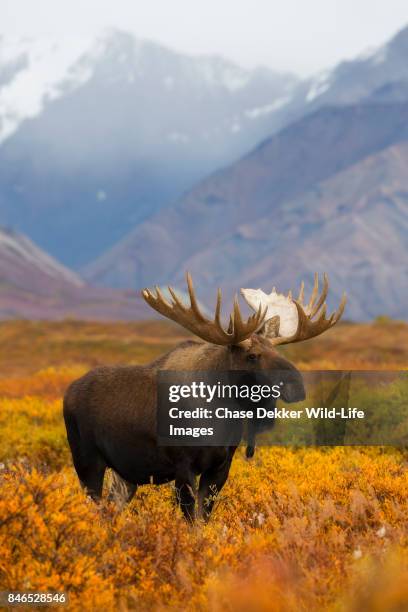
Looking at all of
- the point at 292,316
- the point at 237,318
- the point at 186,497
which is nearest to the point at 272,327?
the point at 292,316

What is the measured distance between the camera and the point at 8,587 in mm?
5648

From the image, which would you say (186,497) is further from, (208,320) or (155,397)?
(208,320)

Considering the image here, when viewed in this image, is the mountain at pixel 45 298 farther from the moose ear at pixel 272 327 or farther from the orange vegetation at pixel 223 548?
the orange vegetation at pixel 223 548

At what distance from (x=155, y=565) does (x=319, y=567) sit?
105 centimetres

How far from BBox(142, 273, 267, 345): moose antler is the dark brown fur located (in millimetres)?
153

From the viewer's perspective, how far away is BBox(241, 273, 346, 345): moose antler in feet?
28.1

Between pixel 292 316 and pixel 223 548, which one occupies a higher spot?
pixel 292 316

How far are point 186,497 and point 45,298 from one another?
172m

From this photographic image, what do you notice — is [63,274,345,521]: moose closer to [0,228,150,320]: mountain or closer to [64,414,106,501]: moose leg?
[64,414,106,501]: moose leg

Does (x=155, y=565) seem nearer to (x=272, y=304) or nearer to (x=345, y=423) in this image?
(x=272, y=304)

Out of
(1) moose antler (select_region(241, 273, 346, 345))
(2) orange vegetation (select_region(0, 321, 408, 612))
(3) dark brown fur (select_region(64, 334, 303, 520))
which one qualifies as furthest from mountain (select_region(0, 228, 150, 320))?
(2) orange vegetation (select_region(0, 321, 408, 612))

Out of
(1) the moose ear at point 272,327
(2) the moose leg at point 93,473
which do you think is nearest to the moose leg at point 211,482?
(2) the moose leg at point 93,473

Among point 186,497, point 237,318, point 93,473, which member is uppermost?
point 237,318

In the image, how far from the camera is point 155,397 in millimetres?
8344
